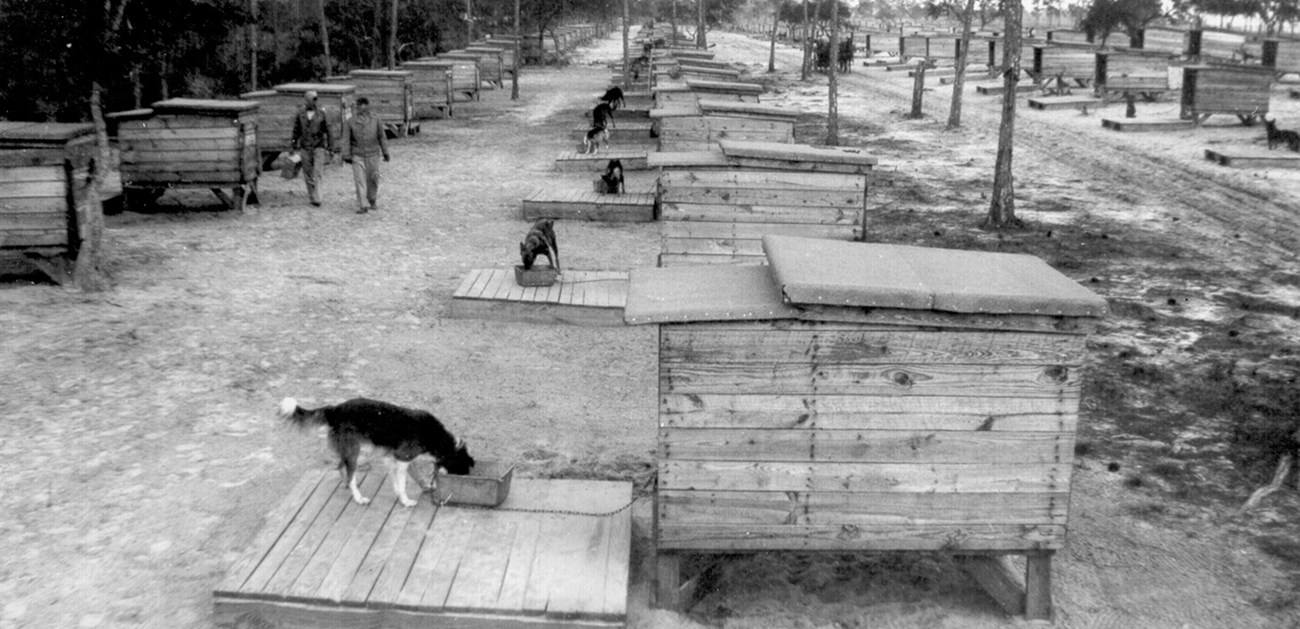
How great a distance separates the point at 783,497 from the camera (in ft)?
18.9

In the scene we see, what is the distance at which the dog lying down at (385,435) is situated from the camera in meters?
6.53

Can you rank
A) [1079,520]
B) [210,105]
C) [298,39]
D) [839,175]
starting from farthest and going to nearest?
[298,39]
[210,105]
[839,175]
[1079,520]

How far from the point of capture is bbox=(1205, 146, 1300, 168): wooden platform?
69.1 ft

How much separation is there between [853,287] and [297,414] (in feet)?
10.5

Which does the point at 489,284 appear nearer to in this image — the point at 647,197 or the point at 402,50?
the point at 647,197

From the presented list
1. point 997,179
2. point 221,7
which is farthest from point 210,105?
point 997,179

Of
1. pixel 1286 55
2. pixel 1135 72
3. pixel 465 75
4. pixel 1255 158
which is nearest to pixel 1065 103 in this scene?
pixel 1135 72

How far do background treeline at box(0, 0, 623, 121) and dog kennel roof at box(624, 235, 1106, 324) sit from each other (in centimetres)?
1509

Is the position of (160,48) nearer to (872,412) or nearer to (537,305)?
(537,305)

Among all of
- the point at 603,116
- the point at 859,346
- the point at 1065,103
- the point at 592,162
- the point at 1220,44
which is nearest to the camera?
the point at 859,346

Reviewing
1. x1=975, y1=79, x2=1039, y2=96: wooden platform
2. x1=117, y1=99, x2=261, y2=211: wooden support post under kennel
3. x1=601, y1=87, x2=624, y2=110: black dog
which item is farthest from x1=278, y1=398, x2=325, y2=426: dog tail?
x1=975, y1=79, x2=1039, y2=96: wooden platform

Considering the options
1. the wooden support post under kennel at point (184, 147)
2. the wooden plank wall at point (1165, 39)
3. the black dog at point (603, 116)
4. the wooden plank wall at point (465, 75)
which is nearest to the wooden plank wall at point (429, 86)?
the wooden plank wall at point (465, 75)

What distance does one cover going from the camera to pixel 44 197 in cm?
1219

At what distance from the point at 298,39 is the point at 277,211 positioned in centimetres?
1951
